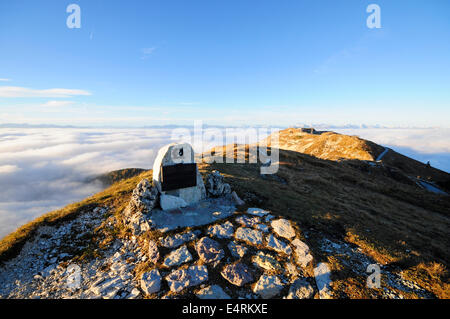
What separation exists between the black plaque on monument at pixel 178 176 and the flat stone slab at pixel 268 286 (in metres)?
8.07

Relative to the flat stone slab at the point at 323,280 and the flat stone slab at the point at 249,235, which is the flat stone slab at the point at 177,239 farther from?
the flat stone slab at the point at 323,280

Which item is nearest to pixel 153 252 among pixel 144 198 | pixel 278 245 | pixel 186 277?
pixel 186 277

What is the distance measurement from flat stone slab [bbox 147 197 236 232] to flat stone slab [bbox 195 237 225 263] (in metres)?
1.65

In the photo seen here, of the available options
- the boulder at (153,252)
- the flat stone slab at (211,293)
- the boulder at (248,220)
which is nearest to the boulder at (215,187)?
the boulder at (248,220)

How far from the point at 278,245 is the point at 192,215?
235 inches

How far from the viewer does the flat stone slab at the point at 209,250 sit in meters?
8.80

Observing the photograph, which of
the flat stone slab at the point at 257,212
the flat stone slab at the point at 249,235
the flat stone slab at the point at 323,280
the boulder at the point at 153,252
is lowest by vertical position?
the flat stone slab at the point at 323,280

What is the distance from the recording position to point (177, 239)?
10039 millimetres

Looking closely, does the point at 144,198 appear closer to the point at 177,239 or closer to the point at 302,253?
the point at 177,239

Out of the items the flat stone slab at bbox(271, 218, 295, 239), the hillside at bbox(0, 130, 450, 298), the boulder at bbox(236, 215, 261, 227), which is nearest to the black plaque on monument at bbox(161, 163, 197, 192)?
the hillside at bbox(0, 130, 450, 298)

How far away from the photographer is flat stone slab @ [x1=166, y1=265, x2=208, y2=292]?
7.43 m

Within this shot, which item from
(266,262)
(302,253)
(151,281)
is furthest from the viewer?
(302,253)

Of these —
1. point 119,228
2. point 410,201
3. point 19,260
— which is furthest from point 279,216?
point 410,201
